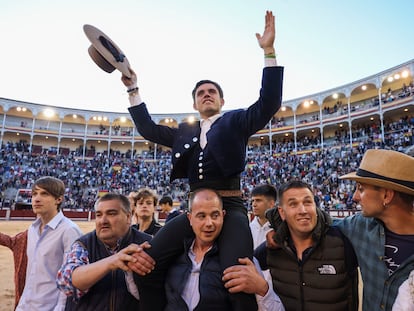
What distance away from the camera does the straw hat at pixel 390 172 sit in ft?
6.10

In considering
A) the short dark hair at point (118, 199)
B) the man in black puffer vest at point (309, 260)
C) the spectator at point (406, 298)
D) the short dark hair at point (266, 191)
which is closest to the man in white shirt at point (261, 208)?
the short dark hair at point (266, 191)

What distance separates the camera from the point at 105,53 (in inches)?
84.8

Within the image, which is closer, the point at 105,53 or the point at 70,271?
the point at 70,271

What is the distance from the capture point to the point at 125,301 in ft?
6.00

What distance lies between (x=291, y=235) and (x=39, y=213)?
6.95ft

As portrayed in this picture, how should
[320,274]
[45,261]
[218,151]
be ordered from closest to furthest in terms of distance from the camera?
[218,151] < [320,274] < [45,261]

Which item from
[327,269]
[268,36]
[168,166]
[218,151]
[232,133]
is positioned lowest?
[327,269]

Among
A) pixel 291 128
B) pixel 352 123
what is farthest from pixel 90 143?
pixel 352 123

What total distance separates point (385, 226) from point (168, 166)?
32655 mm

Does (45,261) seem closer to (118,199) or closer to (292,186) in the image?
(118,199)

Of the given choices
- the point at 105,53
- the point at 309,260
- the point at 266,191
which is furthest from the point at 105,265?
the point at 266,191

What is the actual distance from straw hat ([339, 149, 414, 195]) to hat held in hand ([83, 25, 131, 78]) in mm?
1904

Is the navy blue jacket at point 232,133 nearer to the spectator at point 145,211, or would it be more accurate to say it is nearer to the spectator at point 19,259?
the spectator at point 19,259

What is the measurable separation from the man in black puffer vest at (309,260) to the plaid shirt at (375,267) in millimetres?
107
